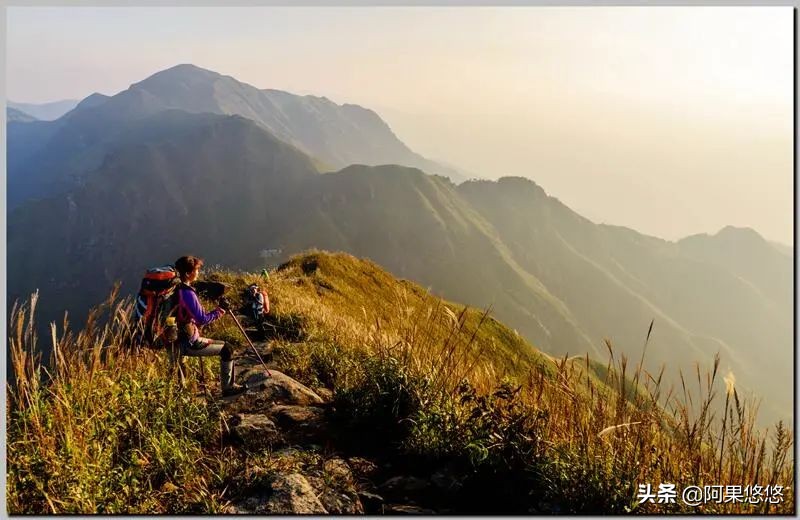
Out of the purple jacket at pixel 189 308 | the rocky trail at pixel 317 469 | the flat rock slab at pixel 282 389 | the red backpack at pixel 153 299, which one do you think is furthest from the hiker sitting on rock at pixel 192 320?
the rocky trail at pixel 317 469

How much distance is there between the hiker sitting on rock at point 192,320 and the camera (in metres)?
5.61

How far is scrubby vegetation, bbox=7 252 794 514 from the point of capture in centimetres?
406

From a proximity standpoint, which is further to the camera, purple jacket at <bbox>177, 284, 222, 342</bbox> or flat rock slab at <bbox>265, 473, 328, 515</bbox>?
purple jacket at <bbox>177, 284, 222, 342</bbox>

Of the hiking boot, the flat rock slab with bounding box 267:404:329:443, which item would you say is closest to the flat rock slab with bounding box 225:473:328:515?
the flat rock slab with bounding box 267:404:329:443

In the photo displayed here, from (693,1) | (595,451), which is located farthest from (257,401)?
(693,1)

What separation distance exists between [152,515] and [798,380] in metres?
6.64

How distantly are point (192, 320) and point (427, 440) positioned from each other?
2.76 m

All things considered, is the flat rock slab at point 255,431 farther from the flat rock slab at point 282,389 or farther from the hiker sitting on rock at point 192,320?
the hiker sitting on rock at point 192,320

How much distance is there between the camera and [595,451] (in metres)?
4.30

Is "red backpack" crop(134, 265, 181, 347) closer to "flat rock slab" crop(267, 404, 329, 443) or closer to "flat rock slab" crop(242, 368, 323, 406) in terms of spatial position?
"flat rock slab" crop(242, 368, 323, 406)

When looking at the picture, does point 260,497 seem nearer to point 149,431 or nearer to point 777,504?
point 149,431

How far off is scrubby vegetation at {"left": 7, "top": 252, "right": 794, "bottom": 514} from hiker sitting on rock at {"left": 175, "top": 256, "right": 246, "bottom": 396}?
1.67 feet

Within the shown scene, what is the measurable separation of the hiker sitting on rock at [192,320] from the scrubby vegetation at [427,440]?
508mm

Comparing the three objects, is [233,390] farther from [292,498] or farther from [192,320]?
[292,498]
